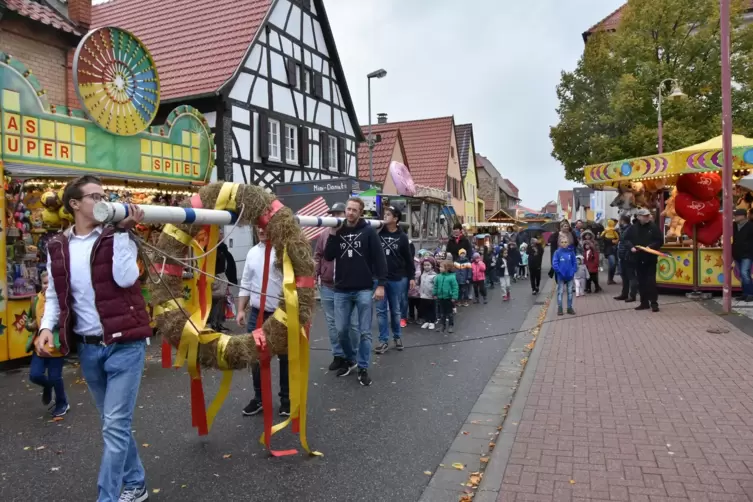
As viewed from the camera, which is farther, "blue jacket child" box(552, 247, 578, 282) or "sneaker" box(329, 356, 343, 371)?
"blue jacket child" box(552, 247, 578, 282)

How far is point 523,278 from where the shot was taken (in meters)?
21.3

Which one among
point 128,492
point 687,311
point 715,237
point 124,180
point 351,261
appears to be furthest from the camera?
point 715,237

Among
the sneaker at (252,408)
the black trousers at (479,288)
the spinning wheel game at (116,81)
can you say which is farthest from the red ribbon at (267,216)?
the black trousers at (479,288)

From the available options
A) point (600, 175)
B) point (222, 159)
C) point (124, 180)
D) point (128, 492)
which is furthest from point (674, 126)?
point (128, 492)

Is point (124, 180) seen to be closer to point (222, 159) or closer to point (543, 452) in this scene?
point (222, 159)

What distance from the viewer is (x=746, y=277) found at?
11.2m

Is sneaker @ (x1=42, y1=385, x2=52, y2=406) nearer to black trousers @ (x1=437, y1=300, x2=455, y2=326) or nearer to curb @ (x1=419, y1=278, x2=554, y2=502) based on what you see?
curb @ (x1=419, y1=278, x2=554, y2=502)

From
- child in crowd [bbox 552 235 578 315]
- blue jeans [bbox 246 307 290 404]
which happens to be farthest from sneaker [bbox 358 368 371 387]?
child in crowd [bbox 552 235 578 315]

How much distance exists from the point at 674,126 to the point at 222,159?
49.8 ft

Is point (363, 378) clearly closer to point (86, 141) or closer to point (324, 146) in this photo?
point (86, 141)

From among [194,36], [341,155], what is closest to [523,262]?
[341,155]

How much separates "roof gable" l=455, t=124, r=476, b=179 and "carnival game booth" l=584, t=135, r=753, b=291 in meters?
28.3

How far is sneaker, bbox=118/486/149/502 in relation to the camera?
338 centimetres

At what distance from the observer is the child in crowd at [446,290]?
377 inches
